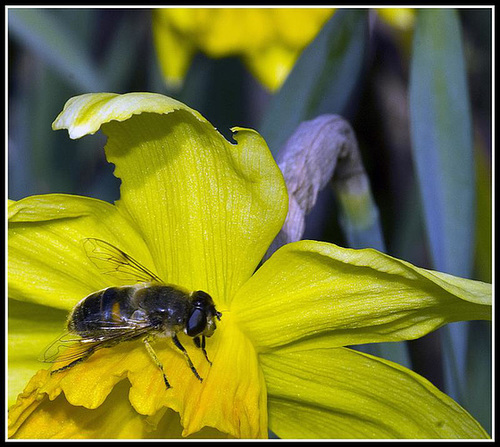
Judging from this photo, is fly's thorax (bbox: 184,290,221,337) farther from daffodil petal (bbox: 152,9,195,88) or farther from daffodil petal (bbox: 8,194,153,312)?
daffodil petal (bbox: 152,9,195,88)

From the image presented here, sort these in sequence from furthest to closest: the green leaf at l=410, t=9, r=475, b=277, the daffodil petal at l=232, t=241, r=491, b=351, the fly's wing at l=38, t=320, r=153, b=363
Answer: the green leaf at l=410, t=9, r=475, b=277 < the fly's wing at l=38, t=320, r=153, b=363 < the daffodil petal at l=232, t=241, r=491, b=351

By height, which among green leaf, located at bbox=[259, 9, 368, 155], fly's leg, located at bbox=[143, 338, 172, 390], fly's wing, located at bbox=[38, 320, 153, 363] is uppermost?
green leaf, located at bbox=[259, 9, 368, 155]

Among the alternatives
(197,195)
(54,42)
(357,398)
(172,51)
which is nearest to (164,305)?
(197,195)

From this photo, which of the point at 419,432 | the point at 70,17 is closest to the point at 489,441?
the point at 419,432

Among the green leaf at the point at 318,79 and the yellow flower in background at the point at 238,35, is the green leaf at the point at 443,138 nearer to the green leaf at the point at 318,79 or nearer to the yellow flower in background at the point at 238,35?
the green leaf at the point at 318,79

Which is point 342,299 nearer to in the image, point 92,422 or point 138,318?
point 138,318

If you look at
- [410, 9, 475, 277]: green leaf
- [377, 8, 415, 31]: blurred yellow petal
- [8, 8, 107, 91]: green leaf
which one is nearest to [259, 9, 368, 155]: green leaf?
[410, 9, 475, 277]: green leaf
